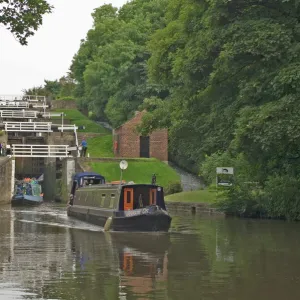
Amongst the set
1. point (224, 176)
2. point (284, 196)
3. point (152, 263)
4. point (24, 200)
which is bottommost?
point (152, 263)

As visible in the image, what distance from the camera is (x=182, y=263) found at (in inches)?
773

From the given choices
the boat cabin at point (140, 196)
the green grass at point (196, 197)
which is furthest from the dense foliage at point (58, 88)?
the boat cabin at point (140, 196)

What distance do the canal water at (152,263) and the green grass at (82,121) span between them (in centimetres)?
4638

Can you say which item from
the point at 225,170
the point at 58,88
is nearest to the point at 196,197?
the point at 225,170

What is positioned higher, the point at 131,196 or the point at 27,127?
the point at 27,127

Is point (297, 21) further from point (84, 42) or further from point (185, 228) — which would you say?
point (84, 42)

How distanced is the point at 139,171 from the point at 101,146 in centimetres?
1127

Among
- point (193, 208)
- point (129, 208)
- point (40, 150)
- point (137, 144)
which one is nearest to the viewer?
point (129, 208)

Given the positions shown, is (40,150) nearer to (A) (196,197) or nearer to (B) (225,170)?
(A) (196,197)

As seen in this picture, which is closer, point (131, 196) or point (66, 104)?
point (131, 196)

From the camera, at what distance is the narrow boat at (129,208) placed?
96.6 ft

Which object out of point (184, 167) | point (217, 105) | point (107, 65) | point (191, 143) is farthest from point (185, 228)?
point (107, 65)

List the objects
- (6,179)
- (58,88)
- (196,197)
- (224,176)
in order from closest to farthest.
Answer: (224,176) < (196,197) < (6,179) < (58,88)

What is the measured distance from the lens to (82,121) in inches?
3307
